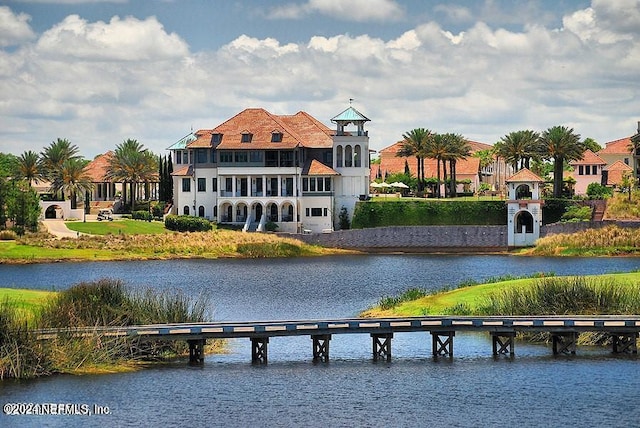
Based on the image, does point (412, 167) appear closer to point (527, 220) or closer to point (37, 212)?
point (527, 220)

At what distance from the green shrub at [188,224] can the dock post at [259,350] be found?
227ft

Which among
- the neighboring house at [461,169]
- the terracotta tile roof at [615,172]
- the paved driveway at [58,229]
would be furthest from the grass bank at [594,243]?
the neighboring house at [461,169]

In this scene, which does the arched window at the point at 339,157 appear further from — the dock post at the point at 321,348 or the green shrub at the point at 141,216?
the dock post at the point at 321,348

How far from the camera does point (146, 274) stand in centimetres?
9856

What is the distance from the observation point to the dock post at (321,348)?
56375mm

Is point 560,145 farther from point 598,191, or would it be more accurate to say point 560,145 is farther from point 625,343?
point 625,343

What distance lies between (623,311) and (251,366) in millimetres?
17061

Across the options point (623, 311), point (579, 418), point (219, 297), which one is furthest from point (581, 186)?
point (579, 418)

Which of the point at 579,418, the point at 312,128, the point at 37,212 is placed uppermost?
the point at 312,128

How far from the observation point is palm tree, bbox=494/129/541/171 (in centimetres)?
13425

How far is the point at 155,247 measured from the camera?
390ft

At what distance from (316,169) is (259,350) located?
75.6m

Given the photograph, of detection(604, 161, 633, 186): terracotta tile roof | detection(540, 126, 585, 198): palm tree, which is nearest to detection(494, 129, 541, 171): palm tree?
detection(540, 126, 585, 198): palm tree

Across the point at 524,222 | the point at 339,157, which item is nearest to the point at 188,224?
the point at 339,157
